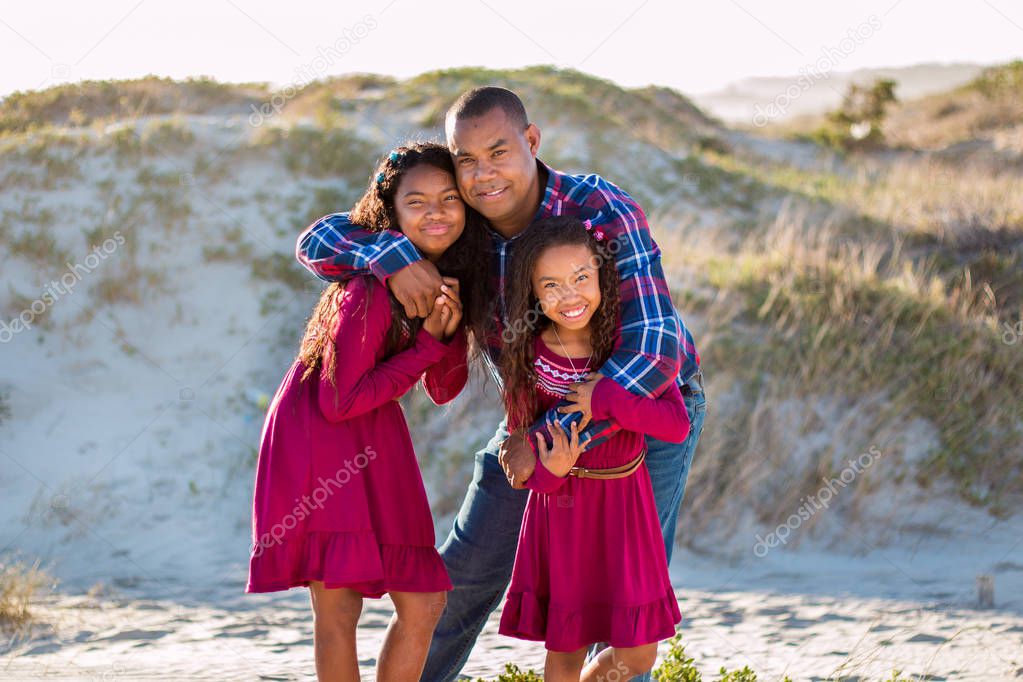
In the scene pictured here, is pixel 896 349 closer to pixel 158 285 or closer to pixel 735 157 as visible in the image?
pixel 158 285

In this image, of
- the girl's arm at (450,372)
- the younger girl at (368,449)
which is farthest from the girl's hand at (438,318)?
the girl's arm at (450,372)

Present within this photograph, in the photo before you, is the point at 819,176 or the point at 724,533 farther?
the point at 819,176

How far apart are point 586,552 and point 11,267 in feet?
27.3

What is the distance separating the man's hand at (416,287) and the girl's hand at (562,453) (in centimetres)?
50

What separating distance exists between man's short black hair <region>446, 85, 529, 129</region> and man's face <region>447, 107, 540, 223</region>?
14mm

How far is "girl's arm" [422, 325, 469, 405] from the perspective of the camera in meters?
3.22

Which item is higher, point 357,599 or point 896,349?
point 896,349

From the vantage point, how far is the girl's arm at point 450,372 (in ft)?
10.6

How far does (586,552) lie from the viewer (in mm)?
3025

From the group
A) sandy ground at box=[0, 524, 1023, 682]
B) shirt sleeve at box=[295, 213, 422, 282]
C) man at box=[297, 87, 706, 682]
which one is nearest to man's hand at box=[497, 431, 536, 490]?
man at box=[297, 87, 706, 682]

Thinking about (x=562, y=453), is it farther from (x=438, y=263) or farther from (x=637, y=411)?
(x=438, y=263)

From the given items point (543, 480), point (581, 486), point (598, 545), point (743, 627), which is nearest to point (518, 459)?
point (543, 480)

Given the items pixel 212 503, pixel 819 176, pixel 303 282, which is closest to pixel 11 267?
pixel 303 282

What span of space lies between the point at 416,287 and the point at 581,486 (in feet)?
2.35
